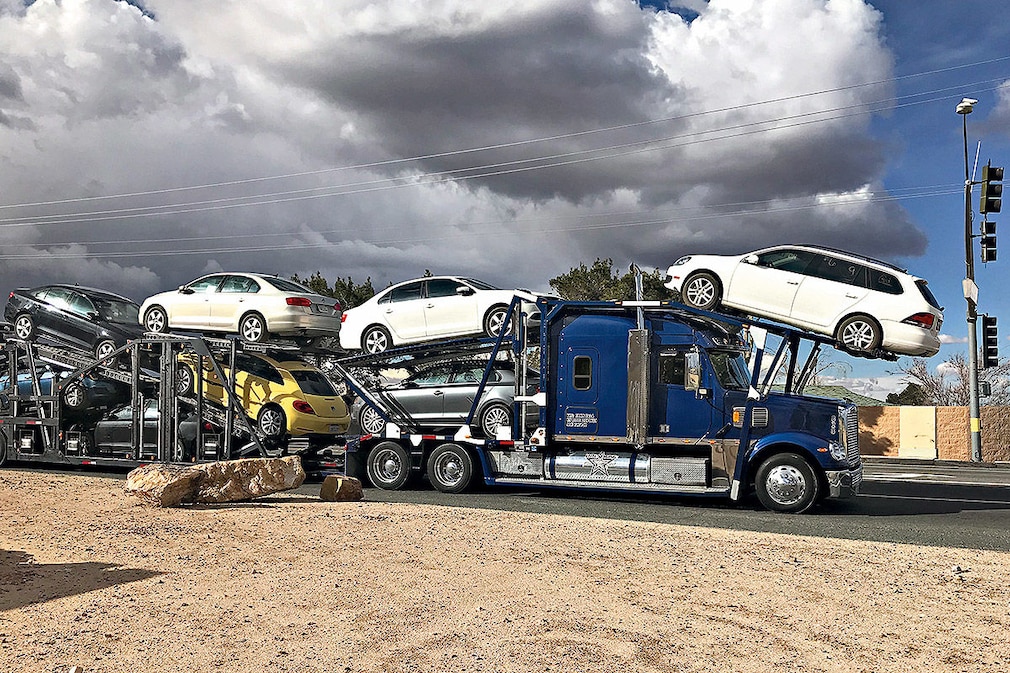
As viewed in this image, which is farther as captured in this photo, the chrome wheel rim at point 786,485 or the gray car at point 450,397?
the gray car at point 450,397

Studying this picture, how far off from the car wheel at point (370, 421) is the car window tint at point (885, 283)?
25.8 ft

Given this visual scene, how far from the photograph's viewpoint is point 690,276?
13797 mm

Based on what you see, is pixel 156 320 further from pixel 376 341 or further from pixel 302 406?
pixel 376 341

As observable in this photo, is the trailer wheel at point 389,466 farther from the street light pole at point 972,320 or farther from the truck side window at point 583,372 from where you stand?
the street light pole at point 972,320

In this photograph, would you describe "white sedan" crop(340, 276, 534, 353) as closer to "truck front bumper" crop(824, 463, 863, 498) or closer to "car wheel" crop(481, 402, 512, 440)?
"car wheel" crop(481, 402, 512, 440)

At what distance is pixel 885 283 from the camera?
1246 centimetres

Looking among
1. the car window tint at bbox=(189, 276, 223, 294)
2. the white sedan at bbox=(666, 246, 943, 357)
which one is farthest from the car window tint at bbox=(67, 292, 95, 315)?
the white sedan at bbox=(666, 246, 943, 357)

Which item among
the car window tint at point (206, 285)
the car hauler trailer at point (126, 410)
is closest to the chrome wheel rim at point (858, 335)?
the car hauler trailer at point (126, 410)

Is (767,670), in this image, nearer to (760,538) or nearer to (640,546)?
(640,546)

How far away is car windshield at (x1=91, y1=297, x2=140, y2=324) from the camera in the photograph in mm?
17531

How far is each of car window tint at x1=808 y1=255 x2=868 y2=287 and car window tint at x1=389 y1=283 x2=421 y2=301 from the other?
6.26 metres

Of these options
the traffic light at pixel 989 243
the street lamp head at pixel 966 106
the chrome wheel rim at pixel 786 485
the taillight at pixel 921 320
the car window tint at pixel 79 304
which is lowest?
the chrome wheel rim at pixel 786 485

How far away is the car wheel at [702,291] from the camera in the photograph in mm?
13547

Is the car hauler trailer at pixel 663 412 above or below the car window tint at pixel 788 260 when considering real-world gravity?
below
